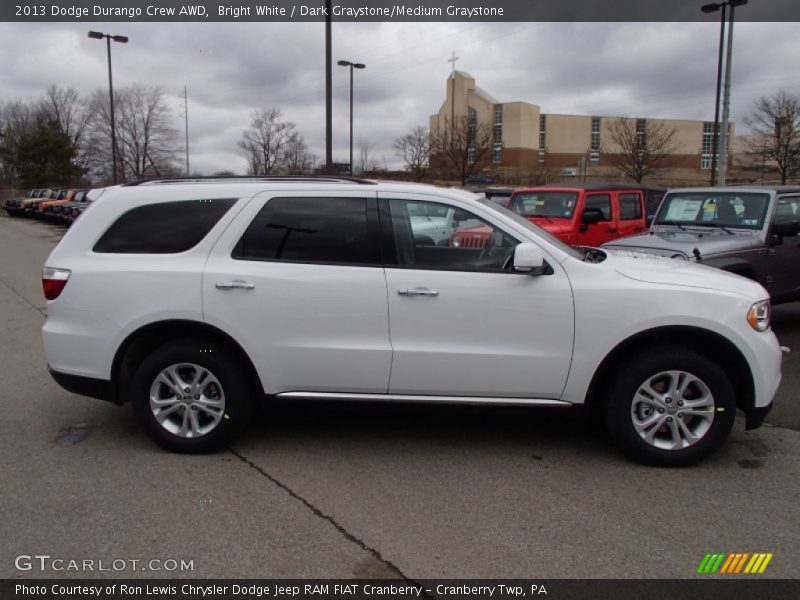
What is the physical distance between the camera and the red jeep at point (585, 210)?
10.8m

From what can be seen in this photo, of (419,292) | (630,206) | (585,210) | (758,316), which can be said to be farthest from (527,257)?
(630,206)

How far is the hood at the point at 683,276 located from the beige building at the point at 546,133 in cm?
8194

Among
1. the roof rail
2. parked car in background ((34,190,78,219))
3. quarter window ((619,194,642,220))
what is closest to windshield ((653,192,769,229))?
quarter window ((619,194,642,220))

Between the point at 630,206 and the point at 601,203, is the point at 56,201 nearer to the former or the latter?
the point at 601,203

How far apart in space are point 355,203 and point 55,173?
217ft

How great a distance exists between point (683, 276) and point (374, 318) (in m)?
2.01

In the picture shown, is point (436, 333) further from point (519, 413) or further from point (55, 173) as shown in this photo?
point (55, 173)

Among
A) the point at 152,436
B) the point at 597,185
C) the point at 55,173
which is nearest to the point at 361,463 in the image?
the point at 152,436

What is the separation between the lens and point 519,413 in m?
4.16

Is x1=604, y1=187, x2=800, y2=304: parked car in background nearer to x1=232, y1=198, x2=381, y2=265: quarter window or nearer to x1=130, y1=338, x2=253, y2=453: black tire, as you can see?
x1=232, y1=198, x2=381, y2=265: quarter window

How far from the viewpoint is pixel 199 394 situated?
425 centimetres

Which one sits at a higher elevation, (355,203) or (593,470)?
(355,203)

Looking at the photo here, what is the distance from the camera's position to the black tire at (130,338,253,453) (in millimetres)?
4191
